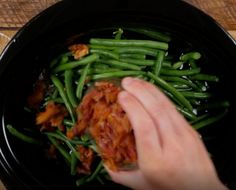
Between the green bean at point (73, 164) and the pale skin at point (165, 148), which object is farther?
the green bean at point (73, 164)

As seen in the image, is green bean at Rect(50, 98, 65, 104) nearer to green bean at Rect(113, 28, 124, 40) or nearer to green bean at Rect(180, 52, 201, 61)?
green bean at Rect(113, 28, 124, 40)

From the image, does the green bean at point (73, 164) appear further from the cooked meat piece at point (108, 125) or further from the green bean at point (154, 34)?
the green bean at point (154, 34)

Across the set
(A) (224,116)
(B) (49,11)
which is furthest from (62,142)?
(A) (224,116)

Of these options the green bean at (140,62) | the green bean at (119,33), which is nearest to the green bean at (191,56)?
the green bean at (140,62)

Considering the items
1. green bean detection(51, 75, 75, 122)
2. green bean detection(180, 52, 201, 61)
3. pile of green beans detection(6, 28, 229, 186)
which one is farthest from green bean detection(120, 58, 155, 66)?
green bean detection(51, 75, 75, 122)

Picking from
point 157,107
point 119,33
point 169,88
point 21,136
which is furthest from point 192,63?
point 21,136

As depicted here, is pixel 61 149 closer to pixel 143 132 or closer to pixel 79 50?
pixel 79 50

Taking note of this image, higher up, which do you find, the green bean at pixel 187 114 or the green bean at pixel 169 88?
the green bean at pixel 169 88
